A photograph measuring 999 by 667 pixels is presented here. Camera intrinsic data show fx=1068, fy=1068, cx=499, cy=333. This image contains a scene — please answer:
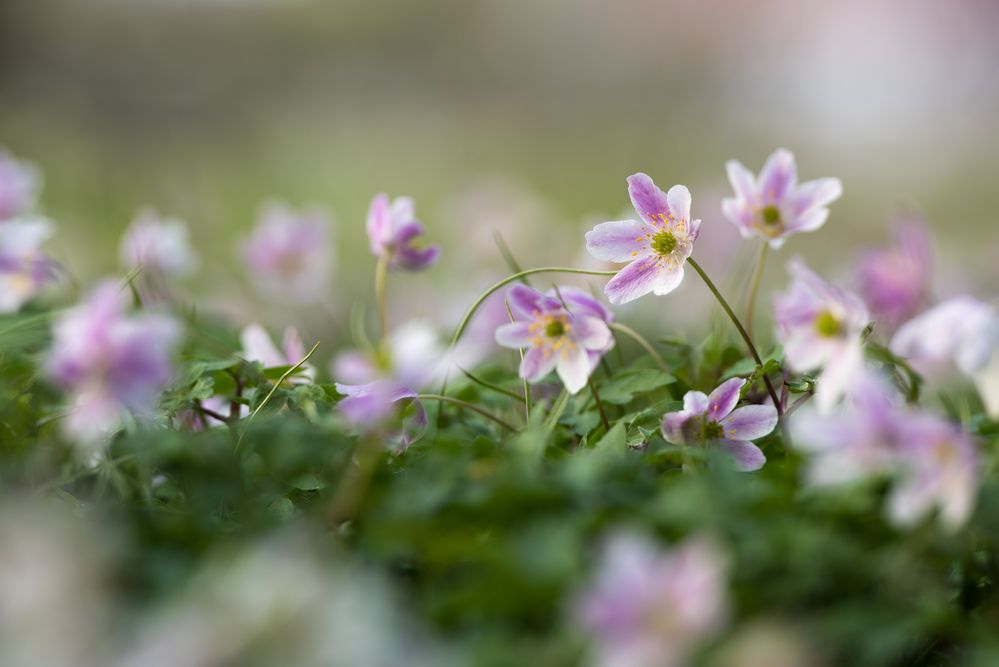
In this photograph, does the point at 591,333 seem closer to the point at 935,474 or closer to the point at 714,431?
the point at 714,431

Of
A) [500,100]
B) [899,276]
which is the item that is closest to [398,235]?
[899,276]

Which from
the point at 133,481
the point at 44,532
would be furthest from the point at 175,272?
the point at 44,532

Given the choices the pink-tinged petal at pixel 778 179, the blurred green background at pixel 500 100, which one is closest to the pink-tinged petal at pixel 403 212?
the pink-tinged petal at pixel 778 179

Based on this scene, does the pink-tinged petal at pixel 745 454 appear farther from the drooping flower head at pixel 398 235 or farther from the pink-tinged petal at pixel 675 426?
the drooping flower head at pixel 398 235

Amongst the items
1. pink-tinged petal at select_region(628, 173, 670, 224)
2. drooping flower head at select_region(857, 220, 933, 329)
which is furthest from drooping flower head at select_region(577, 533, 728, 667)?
drooping flower head at select_region(857, 220, 933, 329)

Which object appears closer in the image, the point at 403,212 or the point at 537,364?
the point at 537,364

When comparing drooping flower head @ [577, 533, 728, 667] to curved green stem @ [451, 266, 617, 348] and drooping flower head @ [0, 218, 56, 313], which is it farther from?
drooping flower head @ [0, 218, 56, 313]
